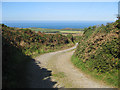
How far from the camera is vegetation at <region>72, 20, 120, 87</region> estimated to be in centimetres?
1041

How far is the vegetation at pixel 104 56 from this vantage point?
34.2ft

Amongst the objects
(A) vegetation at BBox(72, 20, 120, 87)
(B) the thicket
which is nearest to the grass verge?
(A) vegetation at BBox(72, 20, 120, 87)

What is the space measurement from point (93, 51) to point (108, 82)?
4047 millimetres

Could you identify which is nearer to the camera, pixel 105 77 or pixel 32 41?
pixel 105 77

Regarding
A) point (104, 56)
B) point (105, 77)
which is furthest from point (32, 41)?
point (105, 77)

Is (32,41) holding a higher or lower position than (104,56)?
higher

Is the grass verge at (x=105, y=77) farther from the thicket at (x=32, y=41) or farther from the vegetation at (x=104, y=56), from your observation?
the thicket at (x=32, y=41)

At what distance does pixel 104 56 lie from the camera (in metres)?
11.2

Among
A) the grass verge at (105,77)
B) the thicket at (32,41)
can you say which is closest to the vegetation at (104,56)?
the grass verge at (105,77)

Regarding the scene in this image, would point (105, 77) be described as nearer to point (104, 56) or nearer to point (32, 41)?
point (104, 56)

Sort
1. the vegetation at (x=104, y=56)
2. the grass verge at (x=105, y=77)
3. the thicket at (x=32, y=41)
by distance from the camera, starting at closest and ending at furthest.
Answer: the grass verge at (x=105, y=77), the vegetation at (x=104, y=56), the thicket at (x=32, y=41)

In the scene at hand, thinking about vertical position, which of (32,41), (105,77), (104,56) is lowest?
(105,77)

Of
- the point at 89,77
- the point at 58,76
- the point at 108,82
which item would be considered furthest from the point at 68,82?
the point at 108,82

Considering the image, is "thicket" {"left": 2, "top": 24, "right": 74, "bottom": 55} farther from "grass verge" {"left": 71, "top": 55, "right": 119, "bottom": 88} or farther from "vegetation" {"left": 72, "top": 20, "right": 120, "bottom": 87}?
"grass verge" {"left": 71, "top": 55, "right": 119, "bottom": 88}
